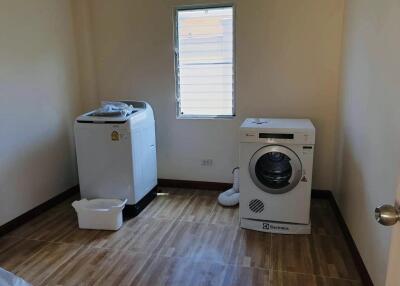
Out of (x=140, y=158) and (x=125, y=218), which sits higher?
(x=140, y=158)

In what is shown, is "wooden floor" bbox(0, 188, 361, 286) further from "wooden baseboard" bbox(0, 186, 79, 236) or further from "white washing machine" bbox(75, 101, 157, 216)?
"white washing machine" bbox(75, 101, 157, 216)

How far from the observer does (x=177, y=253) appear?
8.25 feet

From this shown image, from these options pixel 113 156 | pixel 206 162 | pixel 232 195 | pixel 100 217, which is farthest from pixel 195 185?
pixel 100 217

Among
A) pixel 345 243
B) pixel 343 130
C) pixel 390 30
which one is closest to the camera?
pixel 390 30

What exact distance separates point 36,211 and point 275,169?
222 cm

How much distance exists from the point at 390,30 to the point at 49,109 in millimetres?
2907

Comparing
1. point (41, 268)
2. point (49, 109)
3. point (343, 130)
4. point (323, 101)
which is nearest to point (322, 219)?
point (343, 130)

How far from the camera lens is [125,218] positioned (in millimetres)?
3088

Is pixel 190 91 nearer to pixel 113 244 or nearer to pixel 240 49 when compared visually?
pixel 240 49

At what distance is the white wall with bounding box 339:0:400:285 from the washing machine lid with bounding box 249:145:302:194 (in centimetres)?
43

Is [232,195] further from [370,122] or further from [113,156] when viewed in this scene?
[370,122]

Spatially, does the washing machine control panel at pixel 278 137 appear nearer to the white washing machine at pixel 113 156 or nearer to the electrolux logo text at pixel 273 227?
the electrolux logo text at pixel 273 227

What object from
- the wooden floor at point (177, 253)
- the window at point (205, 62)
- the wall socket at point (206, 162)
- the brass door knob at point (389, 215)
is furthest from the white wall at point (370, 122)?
the wall socket at point (206, 162)

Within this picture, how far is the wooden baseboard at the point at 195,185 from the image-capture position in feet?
12.2
